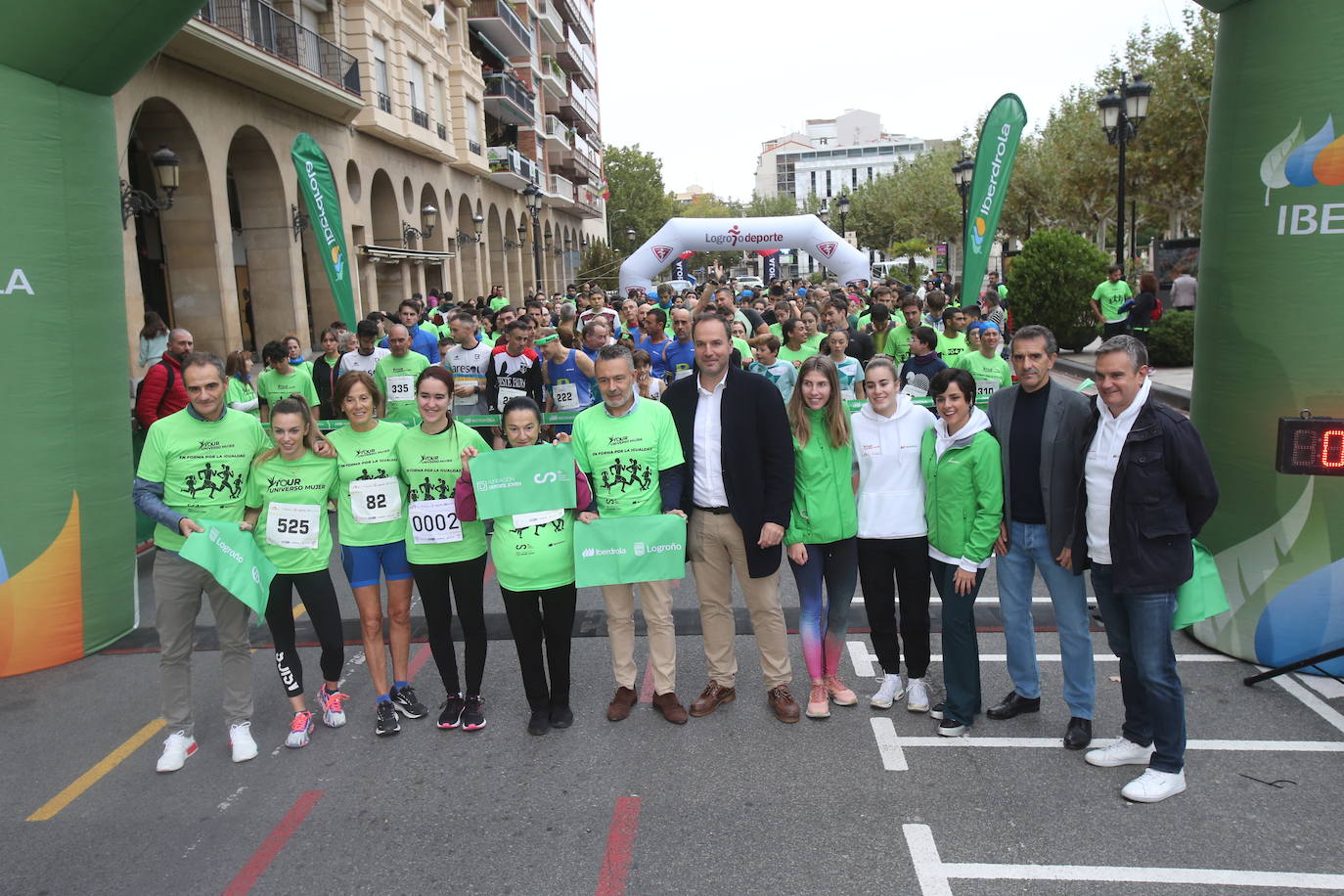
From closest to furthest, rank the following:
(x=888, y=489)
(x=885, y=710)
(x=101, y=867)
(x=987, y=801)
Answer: (x=101, y=867)
(x=987, y=801)
(x=888, y=489)
(x=885, y=710)

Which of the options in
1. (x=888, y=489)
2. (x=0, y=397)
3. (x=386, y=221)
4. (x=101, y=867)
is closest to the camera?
(x=101, y=867)

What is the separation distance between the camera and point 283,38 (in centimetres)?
2078

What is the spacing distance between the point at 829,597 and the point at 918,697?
70cm

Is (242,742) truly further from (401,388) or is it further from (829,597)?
(401,388)

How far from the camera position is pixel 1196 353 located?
595cm

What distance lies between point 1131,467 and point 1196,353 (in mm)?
2248

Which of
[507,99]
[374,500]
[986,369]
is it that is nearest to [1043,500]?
[374,500]

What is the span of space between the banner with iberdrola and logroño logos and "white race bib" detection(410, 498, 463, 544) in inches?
24.3

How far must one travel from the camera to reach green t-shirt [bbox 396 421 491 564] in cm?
497

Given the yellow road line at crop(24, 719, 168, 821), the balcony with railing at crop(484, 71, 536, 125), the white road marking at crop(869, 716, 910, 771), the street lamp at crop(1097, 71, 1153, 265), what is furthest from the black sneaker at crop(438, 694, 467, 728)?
the balcony with railing at crop(484, 71, 536, 125)

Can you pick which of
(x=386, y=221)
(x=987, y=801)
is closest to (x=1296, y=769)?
(x=987, y=801)

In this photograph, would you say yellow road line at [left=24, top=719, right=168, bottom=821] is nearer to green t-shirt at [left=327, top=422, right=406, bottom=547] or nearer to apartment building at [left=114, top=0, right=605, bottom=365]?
green t-shirt at [left=327, top=422, right=406, bottom=547]

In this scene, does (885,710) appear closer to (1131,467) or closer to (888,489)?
(888,489)

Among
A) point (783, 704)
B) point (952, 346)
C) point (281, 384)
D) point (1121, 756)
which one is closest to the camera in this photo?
point (1121, 756)
